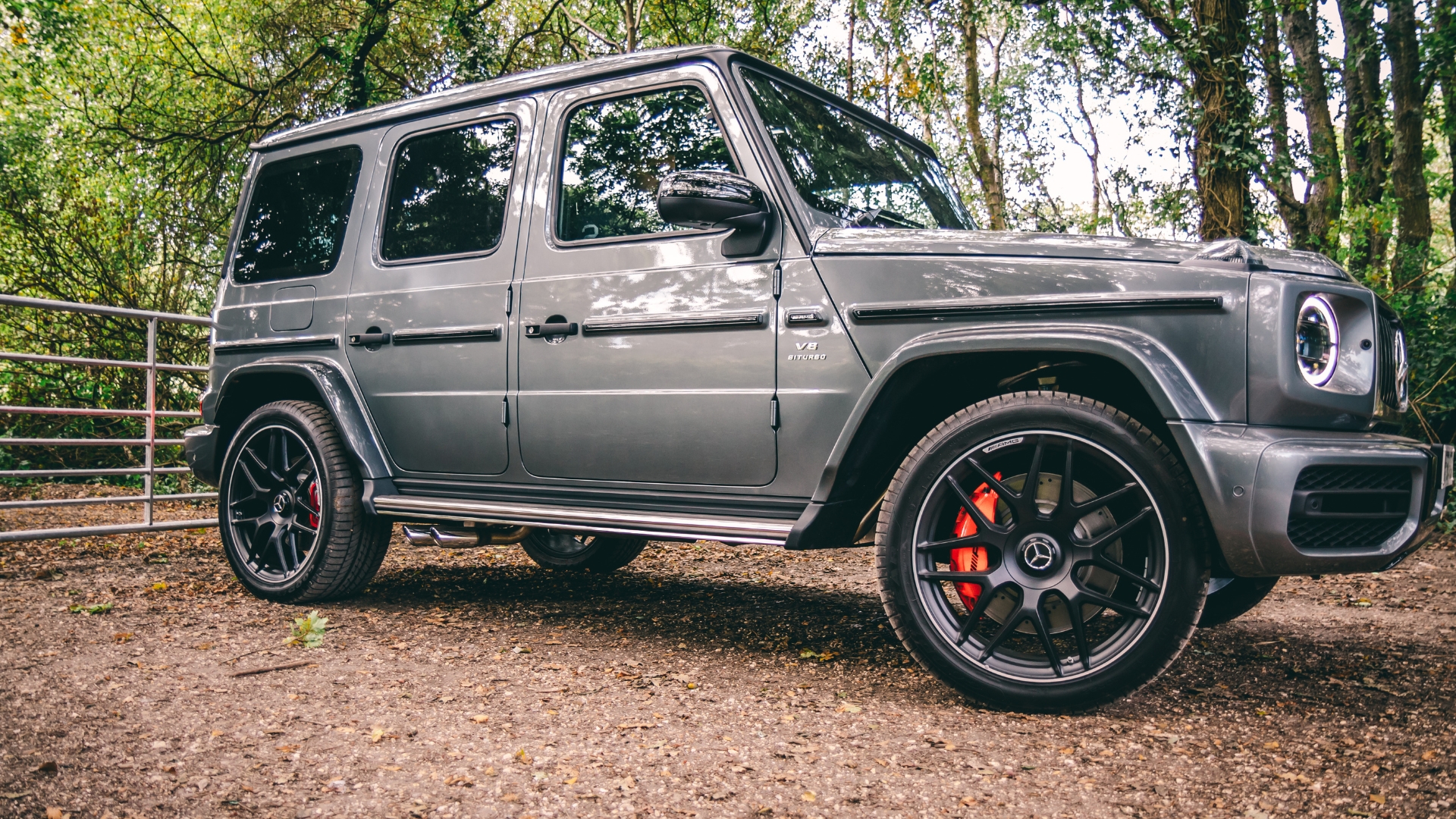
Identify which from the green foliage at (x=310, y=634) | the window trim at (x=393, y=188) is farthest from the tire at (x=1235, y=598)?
the green foliage at (x=310, y=634)

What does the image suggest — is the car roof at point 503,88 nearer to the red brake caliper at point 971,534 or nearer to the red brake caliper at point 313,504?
the red brake caliper at point 313,504

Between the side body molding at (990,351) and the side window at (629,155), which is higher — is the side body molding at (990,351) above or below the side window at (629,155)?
below

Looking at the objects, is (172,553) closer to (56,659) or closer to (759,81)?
(56,659)

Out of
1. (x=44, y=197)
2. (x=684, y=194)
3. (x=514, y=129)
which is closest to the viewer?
(x=684, y=194)

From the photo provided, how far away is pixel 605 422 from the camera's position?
344cm

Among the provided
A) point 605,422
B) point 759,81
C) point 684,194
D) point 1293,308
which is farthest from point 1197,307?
point 605,422

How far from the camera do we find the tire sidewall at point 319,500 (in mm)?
4074

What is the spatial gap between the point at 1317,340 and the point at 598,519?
2308mm

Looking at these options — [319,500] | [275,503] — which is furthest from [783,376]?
[275,503]

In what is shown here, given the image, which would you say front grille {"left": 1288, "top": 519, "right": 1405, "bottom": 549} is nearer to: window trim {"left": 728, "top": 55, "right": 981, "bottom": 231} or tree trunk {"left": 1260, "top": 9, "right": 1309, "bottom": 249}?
window trim {"left": 728, "top": 55, "right": 981, "bottom": 231}

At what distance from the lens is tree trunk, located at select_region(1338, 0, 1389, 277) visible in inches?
326

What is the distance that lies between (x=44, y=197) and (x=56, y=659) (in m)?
13.3

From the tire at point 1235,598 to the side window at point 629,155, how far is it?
7.30 ft

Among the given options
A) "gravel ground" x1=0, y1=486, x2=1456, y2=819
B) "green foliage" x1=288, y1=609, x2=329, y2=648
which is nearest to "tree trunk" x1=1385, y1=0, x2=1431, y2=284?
"gravel ground" x1=0, y1=486, x2=1456, y2=819
